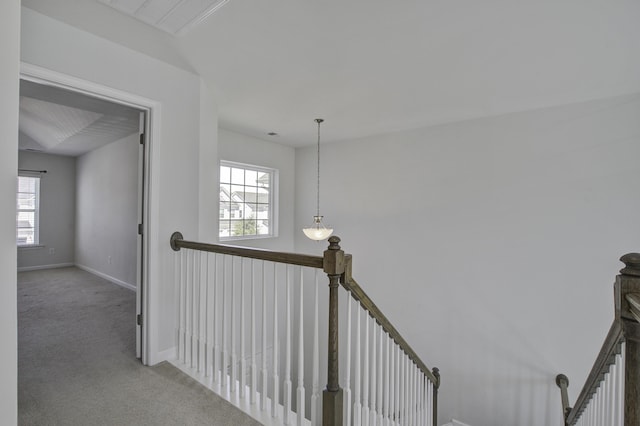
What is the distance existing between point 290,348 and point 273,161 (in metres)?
4.08

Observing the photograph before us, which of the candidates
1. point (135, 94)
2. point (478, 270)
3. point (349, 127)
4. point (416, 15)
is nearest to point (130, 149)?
point (135, 94)

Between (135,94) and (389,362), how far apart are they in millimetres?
2791

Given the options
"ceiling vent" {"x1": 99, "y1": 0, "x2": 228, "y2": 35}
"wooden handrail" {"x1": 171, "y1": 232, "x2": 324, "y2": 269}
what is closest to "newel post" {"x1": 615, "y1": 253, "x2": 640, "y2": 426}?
"wooden handrail" {"x1": 171, "y1": 232, "x2": 324, "y2": 269}

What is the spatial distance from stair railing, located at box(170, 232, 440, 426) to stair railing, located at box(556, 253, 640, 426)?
98cm

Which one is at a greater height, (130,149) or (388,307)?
(130,149)

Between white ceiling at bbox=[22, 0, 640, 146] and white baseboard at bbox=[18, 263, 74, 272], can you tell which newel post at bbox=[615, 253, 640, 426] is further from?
white baseboard at bbox=[18, 263, 74, 272]

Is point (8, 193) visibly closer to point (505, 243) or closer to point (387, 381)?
point (387, 381)

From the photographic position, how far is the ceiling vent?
6.08 feet

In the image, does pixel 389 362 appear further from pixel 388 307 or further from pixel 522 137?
pixel 522 137

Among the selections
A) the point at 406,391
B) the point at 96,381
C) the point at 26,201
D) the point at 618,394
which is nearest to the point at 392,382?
the point at 406,391

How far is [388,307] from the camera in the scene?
179 inches

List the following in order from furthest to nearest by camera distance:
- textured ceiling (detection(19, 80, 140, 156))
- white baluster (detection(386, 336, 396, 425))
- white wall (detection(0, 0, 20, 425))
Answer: textured ceiling (detection(19, 80, 140, 156))
white baluster (detection(386, 336, 396, 425))
white wall (detection(0, 0, 20, 425))

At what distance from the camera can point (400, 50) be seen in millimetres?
2348

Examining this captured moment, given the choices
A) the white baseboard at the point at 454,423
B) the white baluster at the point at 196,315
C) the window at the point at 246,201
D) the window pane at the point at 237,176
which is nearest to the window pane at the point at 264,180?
the window at the point at 246,201
